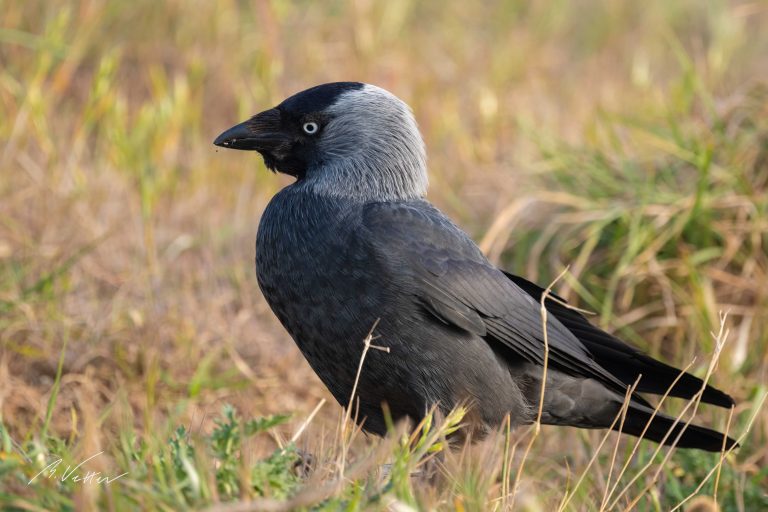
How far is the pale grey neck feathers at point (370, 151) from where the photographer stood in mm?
3684

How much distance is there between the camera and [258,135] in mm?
3729

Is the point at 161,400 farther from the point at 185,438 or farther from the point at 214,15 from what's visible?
the point at 214,15

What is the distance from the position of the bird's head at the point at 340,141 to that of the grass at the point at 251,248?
2.97 feet

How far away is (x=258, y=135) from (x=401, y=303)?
0.89 m

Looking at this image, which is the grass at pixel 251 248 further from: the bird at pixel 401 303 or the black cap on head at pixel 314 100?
the black cap on head at pixel 314 100

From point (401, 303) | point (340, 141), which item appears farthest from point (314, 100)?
point (401, 303)

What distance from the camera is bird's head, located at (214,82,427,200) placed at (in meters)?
3.72

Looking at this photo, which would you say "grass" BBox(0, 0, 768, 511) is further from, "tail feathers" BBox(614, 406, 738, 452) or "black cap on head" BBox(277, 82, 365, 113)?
"black cap on head" BBox(277, 82, 365, 113)

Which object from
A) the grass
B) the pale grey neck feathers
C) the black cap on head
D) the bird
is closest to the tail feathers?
the bird

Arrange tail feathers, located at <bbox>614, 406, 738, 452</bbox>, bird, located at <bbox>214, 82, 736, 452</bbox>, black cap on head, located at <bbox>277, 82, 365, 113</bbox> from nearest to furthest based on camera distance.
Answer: bird, located at <bbox>214, 82, 736, 452</bbox> < tail feathers, located at <bbox>614, 406, 738, 452</bbox> < black cap on head, located at <bbox>277, 82, 365, 113</bbox>

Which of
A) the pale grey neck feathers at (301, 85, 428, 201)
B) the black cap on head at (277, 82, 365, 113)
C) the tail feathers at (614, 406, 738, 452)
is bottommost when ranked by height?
the tail feathers at (614, 406, 738, 452)

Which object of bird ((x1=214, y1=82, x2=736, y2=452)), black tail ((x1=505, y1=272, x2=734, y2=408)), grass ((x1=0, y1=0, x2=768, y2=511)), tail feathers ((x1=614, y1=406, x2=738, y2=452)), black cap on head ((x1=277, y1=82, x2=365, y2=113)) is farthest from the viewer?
black cap on head ((x1=277, y1=82, x2=365, y2=113))

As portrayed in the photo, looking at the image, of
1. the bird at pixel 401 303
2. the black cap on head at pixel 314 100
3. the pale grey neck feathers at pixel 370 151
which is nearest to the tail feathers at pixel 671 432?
the bird at pixel 401 303

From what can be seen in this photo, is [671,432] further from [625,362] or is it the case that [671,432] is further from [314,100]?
[314,100]
